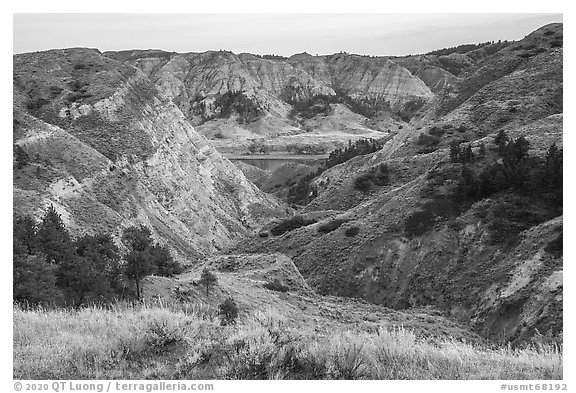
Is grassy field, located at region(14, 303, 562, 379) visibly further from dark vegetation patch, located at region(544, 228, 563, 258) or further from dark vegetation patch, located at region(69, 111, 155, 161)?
dark vegetation patch, located at region(69, 111, 155, 161)

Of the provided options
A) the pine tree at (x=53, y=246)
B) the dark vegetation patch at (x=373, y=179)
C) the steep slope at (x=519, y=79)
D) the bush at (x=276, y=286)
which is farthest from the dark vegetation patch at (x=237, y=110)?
the pine tree at (x=53, y=246)

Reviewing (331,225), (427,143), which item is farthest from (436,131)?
(331,225)

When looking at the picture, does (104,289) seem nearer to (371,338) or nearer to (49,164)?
(371,338)

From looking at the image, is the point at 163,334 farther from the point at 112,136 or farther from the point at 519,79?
the point at 519,79

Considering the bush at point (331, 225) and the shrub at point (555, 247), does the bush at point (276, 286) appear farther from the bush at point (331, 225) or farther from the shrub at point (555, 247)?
the bush at point (331, 225)

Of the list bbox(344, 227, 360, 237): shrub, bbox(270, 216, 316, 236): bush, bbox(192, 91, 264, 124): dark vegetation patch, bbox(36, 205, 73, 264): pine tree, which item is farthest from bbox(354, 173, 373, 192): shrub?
bbox(192, 91, 264, 124): dark vegetation patch
